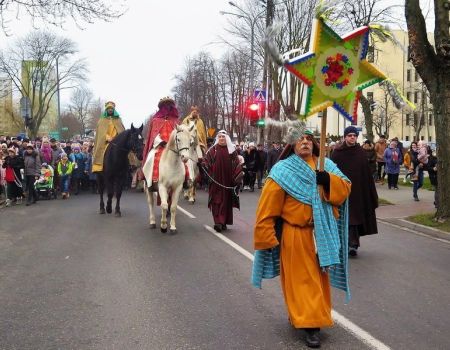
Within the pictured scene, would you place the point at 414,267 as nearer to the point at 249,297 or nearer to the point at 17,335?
the point at 249,297

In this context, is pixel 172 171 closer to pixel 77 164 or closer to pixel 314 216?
pixel 314 216

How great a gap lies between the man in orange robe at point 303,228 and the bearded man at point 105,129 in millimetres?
10840

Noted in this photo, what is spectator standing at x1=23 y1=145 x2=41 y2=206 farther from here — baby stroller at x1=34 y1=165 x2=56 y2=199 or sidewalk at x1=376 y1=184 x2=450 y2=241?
sidewalk at x1=376 y1=184 x2=450 y2=241

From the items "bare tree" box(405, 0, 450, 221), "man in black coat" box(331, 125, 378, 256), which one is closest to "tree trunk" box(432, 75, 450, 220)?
"bare tree" box(405, 0, 450, 221)

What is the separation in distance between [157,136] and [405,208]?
7.31m

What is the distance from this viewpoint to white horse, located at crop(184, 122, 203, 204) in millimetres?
10505

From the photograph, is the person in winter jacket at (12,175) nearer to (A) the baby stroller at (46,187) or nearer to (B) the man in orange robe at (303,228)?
(A) the baby stroller at (46,187)

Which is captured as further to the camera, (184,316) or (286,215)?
(184,316)

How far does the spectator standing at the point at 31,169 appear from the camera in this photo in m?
16.2

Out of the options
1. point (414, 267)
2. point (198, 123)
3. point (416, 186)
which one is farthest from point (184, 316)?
point (416, 186)

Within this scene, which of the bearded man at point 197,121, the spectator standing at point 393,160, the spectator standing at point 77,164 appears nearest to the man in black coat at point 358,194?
the bearded man at point 197,121

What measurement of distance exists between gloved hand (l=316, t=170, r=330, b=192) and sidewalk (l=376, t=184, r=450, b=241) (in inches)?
275

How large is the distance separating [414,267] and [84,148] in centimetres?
1532

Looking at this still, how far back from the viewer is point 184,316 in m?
5.39
